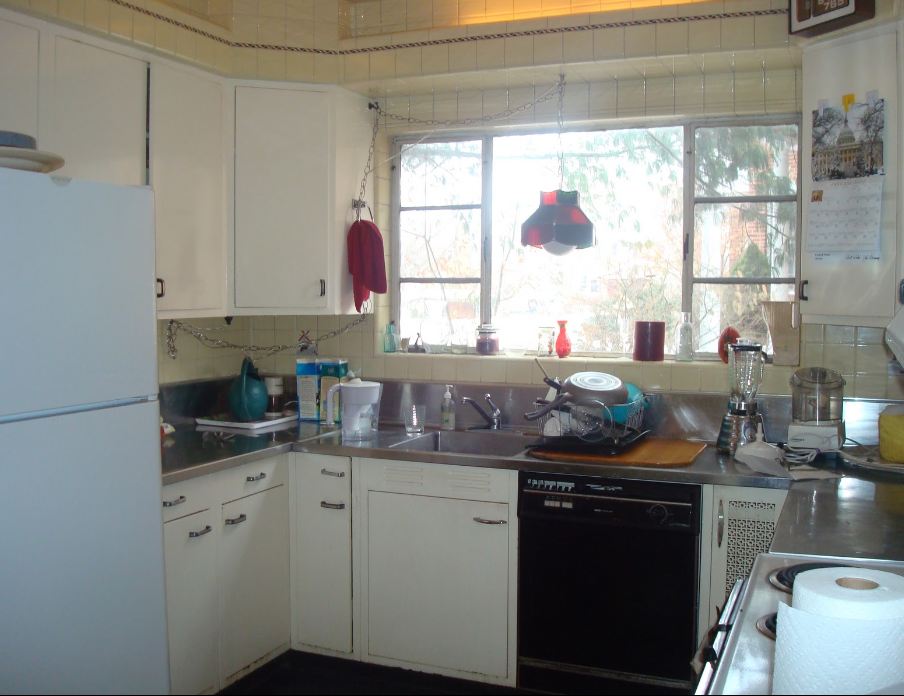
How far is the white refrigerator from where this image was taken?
1.96 meters

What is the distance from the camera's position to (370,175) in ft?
13.0

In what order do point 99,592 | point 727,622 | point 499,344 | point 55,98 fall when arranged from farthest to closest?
point 499,344 < point 55,98 < point 99,592 < point 727,622

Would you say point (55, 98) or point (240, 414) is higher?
point (55, 98)

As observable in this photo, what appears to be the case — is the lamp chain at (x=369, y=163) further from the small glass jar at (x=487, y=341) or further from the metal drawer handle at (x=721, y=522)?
the metal drawer handle at (x=721, y=522)

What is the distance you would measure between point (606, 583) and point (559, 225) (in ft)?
4.29

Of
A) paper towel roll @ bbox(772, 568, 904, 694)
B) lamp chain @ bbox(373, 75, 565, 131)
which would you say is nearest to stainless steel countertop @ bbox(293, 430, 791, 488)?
lamp chain @ bbox(373, 75, 565, 131)

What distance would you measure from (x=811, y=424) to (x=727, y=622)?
164 cm

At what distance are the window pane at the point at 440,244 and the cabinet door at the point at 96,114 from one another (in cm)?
128

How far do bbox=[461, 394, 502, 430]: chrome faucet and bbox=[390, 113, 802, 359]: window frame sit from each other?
0.34 metres

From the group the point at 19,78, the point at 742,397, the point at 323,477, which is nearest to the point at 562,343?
the point at 742,397

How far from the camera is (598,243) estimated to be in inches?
147

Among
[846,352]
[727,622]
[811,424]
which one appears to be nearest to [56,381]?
[727,622]

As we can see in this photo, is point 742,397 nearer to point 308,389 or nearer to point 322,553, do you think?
point 322,553

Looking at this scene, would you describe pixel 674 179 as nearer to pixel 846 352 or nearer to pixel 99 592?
pixel 846 352
